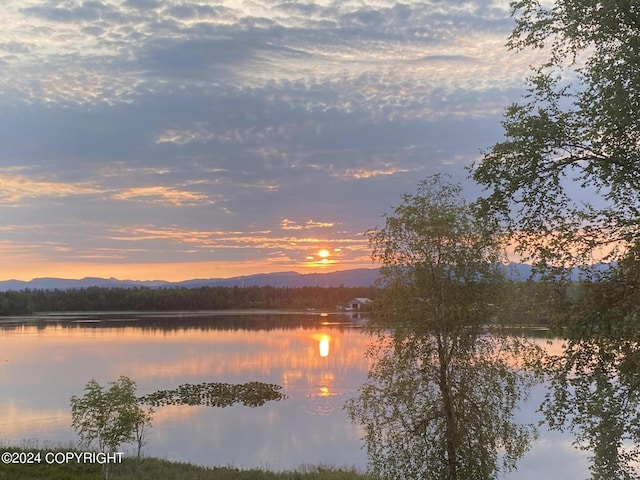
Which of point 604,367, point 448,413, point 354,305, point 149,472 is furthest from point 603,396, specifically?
A: point 354,305

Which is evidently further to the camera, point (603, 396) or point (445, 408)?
point (445, 408)

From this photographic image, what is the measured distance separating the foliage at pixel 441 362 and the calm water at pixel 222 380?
27.8ft

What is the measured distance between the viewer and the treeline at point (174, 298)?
491ft

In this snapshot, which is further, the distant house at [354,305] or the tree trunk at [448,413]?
the distant house at [354,305]

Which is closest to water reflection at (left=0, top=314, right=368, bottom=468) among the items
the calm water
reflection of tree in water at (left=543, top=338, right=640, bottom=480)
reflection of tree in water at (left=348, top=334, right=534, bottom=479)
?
the calm water

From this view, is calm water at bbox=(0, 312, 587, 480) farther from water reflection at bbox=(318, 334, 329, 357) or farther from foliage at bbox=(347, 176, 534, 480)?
foliage at bbox=(347, 176, 534, 480)

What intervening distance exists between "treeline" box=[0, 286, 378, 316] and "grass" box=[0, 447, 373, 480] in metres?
137

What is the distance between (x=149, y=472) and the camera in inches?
659


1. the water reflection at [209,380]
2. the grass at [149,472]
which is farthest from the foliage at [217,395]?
the grass at [149,472]

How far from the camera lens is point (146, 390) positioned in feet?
115

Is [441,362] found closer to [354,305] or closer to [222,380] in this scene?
[222,380]

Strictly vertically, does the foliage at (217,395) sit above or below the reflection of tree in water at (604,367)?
below

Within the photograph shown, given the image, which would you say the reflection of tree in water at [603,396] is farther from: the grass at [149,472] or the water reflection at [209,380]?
the water reflection at [209,380]

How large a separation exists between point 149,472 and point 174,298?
14551cm
